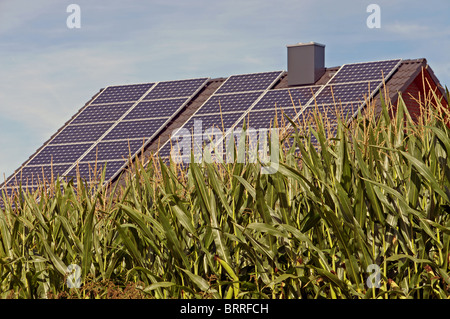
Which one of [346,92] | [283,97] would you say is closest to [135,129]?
[283,97]

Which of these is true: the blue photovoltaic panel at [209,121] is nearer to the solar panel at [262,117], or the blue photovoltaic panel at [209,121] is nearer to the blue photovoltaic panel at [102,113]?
the solar panel at [262,117]

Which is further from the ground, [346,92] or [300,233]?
[346,92]

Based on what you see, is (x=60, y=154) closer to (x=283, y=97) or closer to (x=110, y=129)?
(x=110, y=129)

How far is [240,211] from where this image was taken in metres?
5.70

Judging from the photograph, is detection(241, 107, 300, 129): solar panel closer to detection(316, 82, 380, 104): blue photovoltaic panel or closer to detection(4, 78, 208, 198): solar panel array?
detection(316, 82, 380, 104): blue photovoltaic panel

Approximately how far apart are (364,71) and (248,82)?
3.56 metres

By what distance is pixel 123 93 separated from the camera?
70.8 feet

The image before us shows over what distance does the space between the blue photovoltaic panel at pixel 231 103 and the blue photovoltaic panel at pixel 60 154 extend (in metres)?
3.48

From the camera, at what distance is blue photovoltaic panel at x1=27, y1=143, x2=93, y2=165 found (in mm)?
18080

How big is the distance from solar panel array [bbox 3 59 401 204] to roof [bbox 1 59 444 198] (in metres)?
0.03

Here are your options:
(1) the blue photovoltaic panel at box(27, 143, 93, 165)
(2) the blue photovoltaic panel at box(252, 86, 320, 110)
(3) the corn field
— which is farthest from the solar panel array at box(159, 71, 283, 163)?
(3) the corn field

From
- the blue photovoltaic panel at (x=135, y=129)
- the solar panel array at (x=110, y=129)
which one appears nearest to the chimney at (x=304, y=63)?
the solar panel array at (x=110, y=129)
